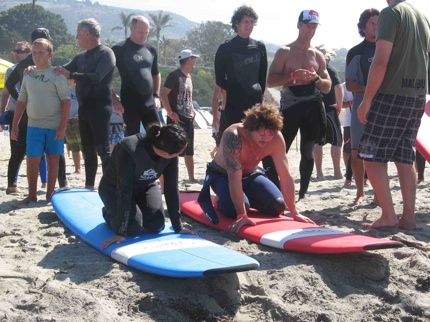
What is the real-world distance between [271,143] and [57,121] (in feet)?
7.04

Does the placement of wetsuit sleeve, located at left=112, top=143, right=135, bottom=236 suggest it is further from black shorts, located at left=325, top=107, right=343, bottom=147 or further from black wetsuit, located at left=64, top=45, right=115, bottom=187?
black shorts, located at left=325, top=107, right=343, bottom=147

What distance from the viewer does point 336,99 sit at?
7754mm

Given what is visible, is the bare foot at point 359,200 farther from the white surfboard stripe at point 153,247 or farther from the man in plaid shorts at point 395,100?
the white surfboard stripe at point 153,247

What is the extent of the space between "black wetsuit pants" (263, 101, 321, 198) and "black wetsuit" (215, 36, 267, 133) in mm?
375

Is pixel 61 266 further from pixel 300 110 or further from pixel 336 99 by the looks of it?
pixel 336 99

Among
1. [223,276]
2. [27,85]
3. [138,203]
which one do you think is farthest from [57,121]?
[223,276]

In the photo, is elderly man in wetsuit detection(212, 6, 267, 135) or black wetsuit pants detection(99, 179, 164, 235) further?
elderly man in wetsuit detection(212, 6, 267, 135)

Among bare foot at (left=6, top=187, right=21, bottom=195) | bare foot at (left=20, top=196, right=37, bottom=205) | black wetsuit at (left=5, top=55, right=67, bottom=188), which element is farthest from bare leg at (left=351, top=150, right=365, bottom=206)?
bare foot at (left=6, top=187, right=21, bottom=195)

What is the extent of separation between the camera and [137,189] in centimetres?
505

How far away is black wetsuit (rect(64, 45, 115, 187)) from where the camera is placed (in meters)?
6.29

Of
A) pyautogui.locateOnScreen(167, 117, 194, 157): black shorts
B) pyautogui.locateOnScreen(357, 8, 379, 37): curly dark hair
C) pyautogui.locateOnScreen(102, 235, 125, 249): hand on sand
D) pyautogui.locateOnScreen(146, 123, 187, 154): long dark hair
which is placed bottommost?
pyautogui.locateOnScreen(102, 235, 125, 249): hand on sand

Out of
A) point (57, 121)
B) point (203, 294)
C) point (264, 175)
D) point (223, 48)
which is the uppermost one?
point (223, 48)

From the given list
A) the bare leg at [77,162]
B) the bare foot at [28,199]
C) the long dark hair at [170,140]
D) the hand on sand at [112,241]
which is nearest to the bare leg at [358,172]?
the long dark hair at [170,140]

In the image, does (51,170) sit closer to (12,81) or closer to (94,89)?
(94,89)
